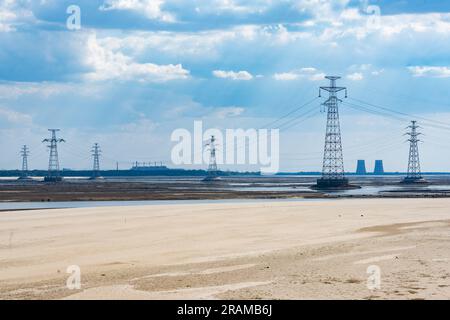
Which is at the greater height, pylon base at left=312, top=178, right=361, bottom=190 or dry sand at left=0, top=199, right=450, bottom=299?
pylon base at left=312, top=178, right=361, bottom=190

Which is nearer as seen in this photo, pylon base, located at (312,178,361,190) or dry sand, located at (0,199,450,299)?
dry sand, located at (0,199,450,299)

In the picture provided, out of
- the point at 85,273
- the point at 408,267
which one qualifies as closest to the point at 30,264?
the point at 85,273
